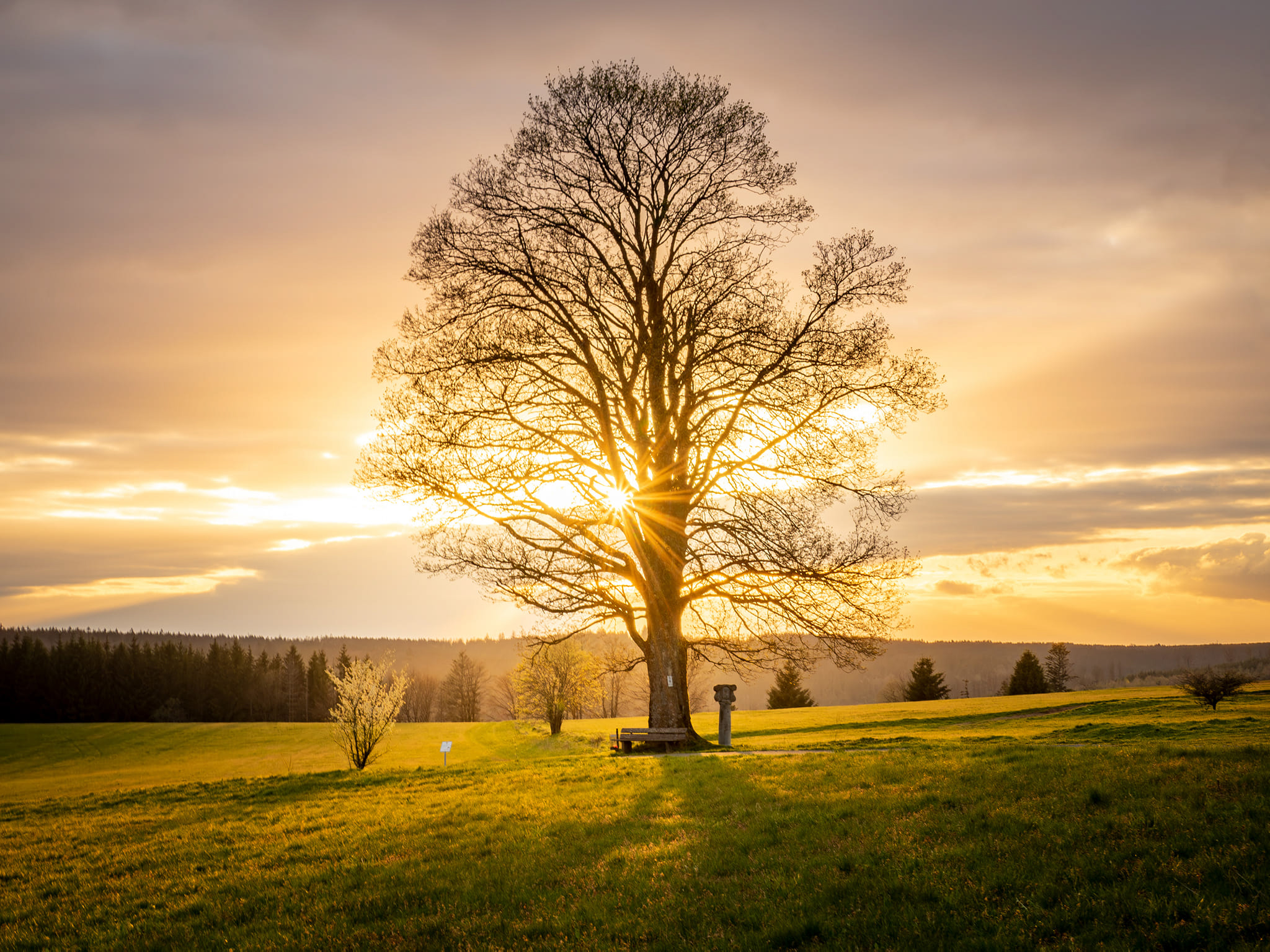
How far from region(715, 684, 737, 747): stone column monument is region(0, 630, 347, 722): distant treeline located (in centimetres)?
8501

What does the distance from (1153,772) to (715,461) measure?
39.2 feet

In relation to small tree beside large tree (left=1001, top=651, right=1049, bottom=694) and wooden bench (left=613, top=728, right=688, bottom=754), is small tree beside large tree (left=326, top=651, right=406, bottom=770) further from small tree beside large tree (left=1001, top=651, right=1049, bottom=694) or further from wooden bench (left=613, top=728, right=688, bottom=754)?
small tree beside large tree (left=1001, top=651, right=1049, bottom=694)

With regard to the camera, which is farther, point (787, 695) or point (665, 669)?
point (787, 695)

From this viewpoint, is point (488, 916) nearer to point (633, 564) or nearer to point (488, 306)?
point (633, 564)

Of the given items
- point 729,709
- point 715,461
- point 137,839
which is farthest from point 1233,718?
point 137,839

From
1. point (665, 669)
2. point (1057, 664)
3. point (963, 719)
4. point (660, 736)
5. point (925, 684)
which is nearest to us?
point (660, 736)

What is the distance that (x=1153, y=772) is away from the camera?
32.3 feet

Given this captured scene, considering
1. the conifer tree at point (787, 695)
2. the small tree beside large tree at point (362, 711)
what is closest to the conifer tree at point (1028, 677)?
the conifer tree at point (787, 695)

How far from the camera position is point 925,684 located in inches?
3100

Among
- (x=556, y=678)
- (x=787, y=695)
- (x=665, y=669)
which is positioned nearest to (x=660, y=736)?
(x=665, y=669)

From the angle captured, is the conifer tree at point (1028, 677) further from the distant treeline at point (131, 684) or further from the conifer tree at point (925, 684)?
the distant treeline at point (131, 684)

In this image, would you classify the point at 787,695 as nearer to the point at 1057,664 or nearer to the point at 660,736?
the point at 1057,664

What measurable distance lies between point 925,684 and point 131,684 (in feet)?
325

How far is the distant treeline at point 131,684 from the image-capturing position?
92250 mm
